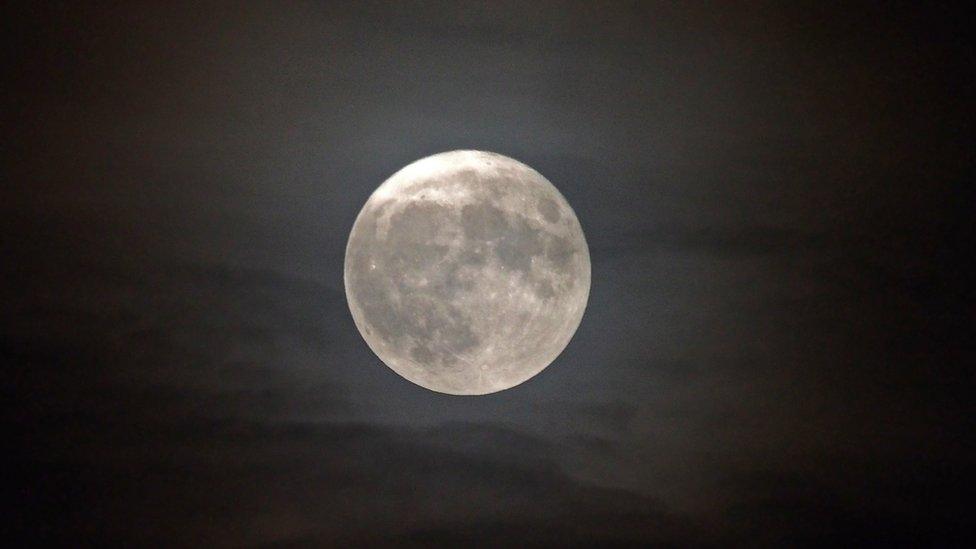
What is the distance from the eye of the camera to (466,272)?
5629mm

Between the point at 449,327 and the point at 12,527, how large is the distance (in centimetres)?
534

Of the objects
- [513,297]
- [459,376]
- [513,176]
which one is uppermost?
[513,176]

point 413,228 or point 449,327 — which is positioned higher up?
point 413,228

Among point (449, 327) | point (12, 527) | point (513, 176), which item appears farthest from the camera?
point (12, 527)

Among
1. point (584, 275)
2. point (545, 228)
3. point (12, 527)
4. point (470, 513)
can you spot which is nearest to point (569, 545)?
point (470, 513)

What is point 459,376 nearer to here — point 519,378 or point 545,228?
point 519,378

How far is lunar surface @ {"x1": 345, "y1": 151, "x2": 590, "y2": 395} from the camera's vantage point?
5676 millimetres

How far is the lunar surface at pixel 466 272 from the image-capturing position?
18.6 feet

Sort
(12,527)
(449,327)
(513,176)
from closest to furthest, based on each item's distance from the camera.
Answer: (449,327)
(513,176)
(12,527)

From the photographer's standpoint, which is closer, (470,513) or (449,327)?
(449,327)

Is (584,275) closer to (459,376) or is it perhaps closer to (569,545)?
(459,376)

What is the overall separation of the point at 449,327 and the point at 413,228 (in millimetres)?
791

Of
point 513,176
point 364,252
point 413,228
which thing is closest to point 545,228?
point 513,176

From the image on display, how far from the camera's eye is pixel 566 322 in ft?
20.3
